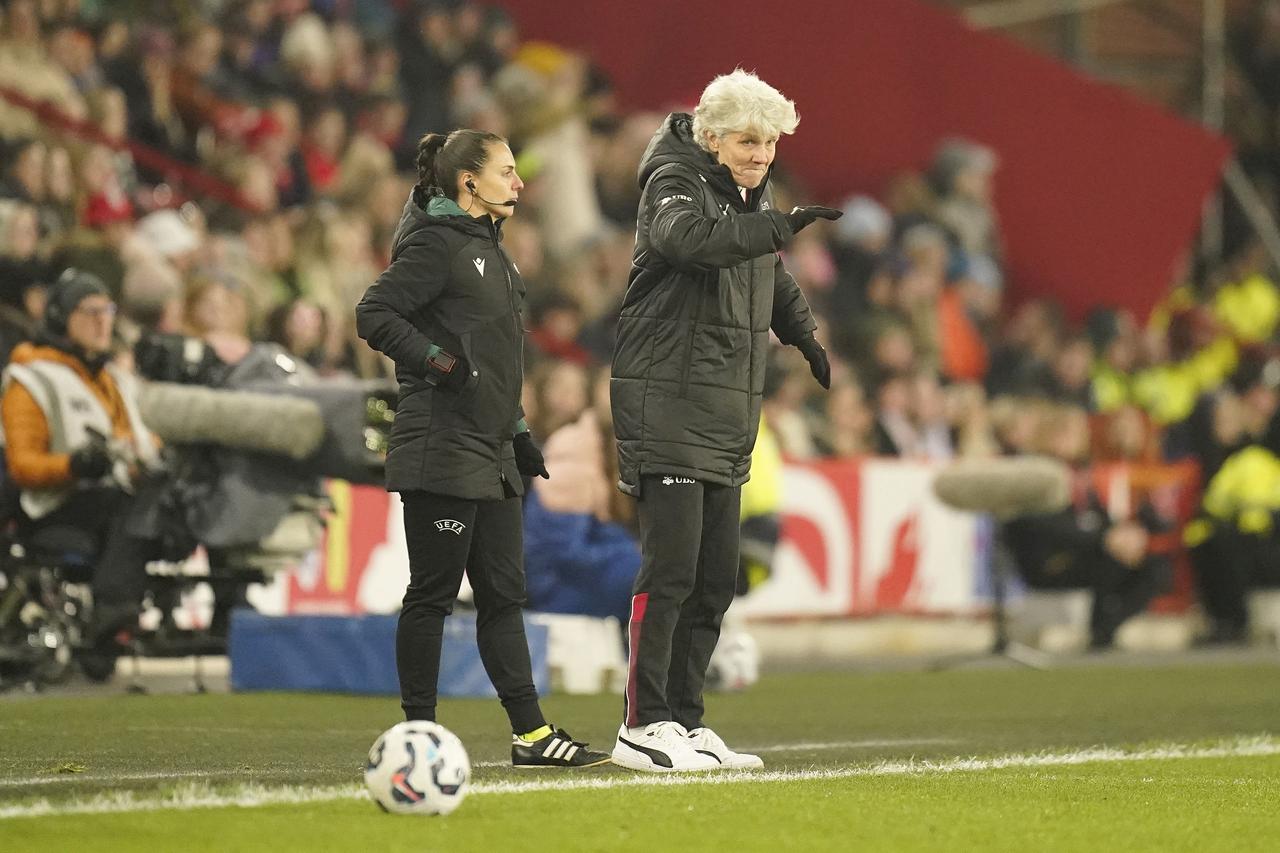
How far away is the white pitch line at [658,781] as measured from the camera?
6094 mm

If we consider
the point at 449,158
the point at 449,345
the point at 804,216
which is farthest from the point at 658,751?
the point at 449,158

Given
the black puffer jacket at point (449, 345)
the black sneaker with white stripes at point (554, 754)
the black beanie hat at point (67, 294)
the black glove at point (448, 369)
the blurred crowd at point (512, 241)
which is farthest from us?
the blurred crowd at point (512, 241)

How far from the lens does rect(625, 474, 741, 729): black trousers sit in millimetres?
7312

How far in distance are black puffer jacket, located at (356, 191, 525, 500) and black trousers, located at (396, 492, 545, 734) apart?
0.09 m

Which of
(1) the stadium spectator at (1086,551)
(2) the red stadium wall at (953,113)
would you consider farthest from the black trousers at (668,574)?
(2) the red stadium wall at (953,113)

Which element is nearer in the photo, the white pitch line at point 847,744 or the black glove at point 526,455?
the black glove at point 526,455

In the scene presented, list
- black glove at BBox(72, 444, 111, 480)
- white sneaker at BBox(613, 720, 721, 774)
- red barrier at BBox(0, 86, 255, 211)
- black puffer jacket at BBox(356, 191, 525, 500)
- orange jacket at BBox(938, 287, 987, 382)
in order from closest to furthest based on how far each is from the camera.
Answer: black puffer jacket at BBox(356, 191, 525, 500)
white sneaker at BBox(613, 720, 721, 774)
black glove at BBox(72, 444, 111, 480)
red barrier at BBox(0, 86, 255, 211)
orange jacket at BBox(938, 287, 987, 382)

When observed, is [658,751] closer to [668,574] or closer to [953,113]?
[668,574]

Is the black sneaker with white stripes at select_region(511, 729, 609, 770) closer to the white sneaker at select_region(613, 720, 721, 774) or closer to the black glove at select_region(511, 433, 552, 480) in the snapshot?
the white sneaker at select_region(613, 720, 721, 774)

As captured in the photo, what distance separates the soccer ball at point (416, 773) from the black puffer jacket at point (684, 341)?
1.57 meters

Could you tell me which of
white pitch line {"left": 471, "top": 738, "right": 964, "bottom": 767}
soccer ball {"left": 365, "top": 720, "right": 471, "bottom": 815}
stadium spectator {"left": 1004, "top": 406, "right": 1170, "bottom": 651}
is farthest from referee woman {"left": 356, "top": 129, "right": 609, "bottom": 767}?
stadium spectator {"left": 1004, "top": 406, "right": 1170, "bottom": 651}

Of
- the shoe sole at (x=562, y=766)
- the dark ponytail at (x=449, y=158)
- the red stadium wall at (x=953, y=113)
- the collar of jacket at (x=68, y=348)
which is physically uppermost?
the red stadium wall at (x=953, y=113)

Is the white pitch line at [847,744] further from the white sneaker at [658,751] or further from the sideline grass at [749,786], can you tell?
the white sneaker at [658,751]

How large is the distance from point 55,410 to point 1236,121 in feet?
56.1
